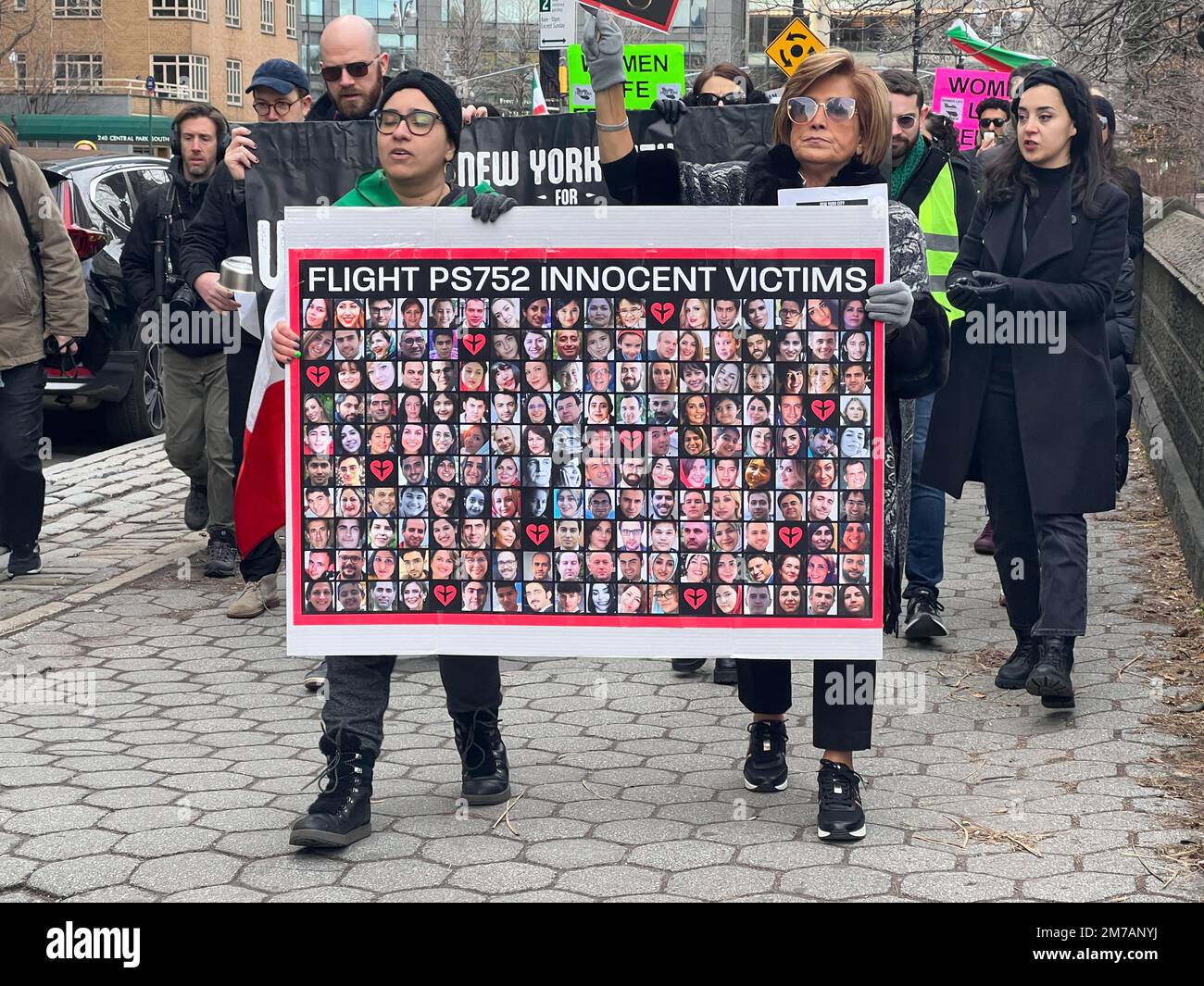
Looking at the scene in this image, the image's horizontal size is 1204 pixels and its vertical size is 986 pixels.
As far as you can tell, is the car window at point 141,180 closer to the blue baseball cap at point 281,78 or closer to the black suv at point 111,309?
the black suv at point 111,309

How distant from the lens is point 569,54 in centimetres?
1442

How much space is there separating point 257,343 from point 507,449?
3.39 m

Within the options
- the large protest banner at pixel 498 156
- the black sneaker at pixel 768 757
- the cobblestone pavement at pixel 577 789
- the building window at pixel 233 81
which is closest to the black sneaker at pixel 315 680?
the cobblestone pavement at pixel 577 789

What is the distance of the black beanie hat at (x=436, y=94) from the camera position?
4965 mm

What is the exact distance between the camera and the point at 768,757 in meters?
5.29

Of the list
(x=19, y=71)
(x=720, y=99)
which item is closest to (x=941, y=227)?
(x=720, y=99)

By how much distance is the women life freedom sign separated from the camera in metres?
4.71

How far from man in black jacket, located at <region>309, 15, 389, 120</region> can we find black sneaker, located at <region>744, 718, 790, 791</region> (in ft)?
10.9

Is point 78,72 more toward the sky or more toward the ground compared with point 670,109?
more toward the sky

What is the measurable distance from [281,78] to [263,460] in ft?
11.6

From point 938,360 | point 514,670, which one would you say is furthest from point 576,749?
point 938,360

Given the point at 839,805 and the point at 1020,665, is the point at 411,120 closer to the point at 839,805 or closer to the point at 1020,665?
the point at 839,805

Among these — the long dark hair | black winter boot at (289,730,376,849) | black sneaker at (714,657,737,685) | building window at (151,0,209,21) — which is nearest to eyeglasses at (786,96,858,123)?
the long dark hair
